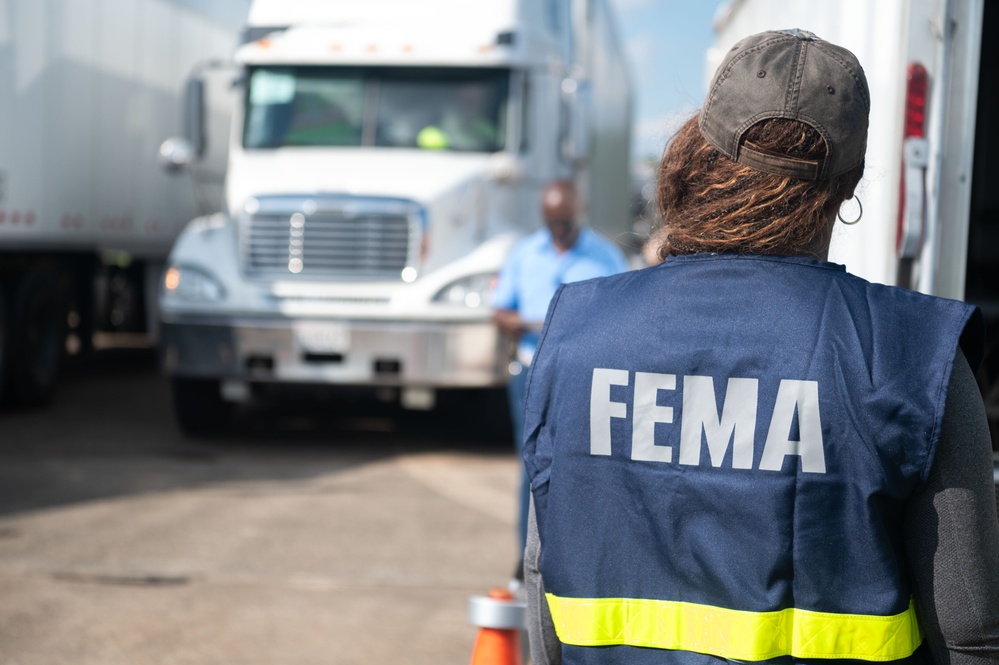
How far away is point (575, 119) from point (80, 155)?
463cm

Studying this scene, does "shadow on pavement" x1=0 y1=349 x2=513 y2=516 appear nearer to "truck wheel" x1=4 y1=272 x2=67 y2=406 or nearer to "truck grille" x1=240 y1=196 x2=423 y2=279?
"truck wheel" x1=4 y1=272 x2=67 y2=406

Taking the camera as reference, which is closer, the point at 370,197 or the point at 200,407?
the point at 370,197

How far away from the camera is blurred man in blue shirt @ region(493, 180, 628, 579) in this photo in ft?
19.9

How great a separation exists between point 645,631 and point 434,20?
8.50 metres

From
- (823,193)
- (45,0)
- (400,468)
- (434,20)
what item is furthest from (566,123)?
(823,193)

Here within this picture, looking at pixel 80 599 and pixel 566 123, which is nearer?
pixel 80 599

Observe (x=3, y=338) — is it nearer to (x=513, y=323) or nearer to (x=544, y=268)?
(x=513, y=323)

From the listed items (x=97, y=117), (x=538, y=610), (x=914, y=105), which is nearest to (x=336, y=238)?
(x=97, y=117)

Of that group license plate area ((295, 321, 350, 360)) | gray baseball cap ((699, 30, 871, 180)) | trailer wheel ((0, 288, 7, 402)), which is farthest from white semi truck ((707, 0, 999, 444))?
trailer wheel ((0, 288, 7, 402))

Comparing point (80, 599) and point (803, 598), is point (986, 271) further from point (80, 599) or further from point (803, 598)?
point (803, 598)

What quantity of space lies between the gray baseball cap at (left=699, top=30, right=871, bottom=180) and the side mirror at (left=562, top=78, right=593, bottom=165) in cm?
825

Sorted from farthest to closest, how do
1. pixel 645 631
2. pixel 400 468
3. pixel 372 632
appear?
pixel 400 468 < pixel 372 632 < pixel 645 631

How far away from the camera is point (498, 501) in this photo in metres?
7.83

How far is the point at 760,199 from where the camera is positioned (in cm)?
168
